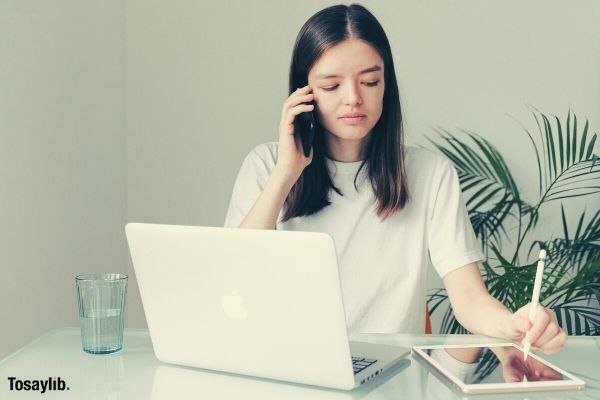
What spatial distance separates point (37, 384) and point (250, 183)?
3.08 feet

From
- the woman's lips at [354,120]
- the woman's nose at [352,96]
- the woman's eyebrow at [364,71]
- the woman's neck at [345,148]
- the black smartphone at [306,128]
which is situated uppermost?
the woman's eyebrow at [364,71]

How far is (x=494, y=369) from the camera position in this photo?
1.21m

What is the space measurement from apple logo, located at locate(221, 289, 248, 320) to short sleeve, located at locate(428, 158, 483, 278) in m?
0.81

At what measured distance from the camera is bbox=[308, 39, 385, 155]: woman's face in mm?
1853

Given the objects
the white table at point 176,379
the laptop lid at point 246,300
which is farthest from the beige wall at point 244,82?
the laptop lid at point 246,300

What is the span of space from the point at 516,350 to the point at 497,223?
5.31 feet

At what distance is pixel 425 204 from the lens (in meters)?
1.97

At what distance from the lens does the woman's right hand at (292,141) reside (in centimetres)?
190

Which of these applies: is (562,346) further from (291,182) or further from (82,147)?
(82,147)

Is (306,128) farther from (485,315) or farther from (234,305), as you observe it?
(234,305)

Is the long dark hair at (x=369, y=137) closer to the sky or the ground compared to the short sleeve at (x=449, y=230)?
closer to the sky

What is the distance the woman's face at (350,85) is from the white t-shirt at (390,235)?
0.18 metres

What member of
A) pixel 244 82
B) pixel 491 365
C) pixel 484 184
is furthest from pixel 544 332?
pixel 244 82

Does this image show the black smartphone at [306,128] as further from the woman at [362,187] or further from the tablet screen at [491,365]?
the tablet screen at [491,365]
